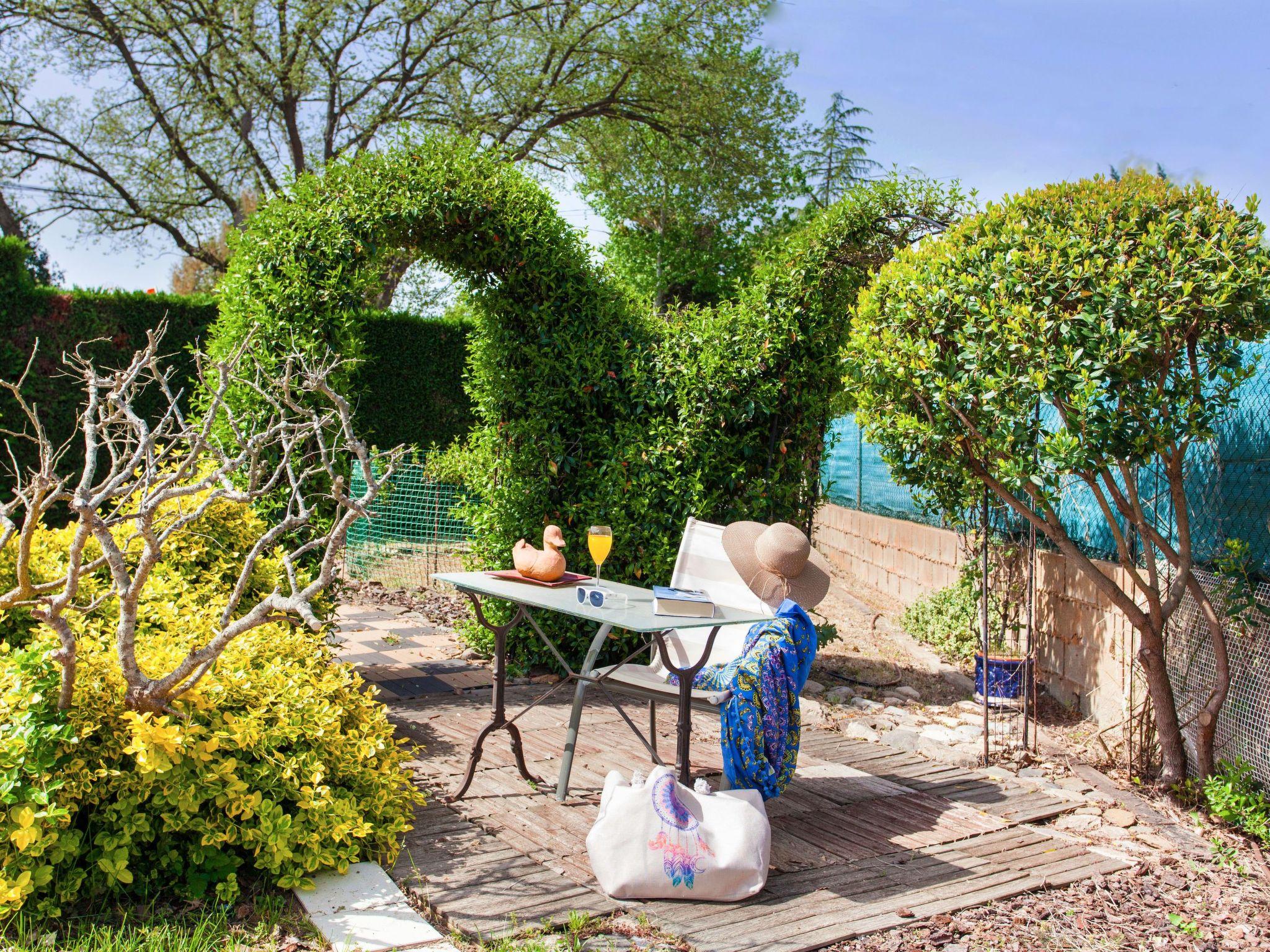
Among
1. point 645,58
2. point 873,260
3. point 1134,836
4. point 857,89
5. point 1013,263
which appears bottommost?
point 1134,836

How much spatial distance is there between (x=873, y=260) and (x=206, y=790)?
15.4ft

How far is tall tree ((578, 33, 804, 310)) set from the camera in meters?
17.3

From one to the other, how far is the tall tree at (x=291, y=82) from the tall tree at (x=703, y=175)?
1.96 feet

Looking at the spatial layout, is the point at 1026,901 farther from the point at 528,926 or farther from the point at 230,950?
the point at 230,950

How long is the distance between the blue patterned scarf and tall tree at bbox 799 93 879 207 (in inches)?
1249

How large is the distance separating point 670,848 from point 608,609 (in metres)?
0.89

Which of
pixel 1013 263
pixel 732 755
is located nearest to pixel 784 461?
pixel 1013 263

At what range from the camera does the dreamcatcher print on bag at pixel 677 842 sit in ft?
9.66

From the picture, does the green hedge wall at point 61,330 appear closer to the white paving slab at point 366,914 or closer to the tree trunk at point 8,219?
the white paving slab at point 366,914

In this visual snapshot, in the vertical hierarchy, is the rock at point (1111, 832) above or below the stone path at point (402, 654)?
below

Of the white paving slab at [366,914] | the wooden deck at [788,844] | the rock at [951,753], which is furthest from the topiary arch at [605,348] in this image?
the white paving slab at [366,914]

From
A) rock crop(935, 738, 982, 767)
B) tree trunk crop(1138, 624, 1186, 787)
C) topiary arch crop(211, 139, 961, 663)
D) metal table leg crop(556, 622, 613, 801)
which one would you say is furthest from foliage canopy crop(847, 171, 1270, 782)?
metal table leg crop(556, 622, 613, 801)

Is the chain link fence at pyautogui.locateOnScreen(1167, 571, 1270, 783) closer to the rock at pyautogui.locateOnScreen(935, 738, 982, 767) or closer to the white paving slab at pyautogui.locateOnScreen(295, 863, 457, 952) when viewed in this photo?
the rock at pyautogui.locateOnScreen(935, 738, 982, 767)

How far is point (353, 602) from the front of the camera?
27.2 feet
